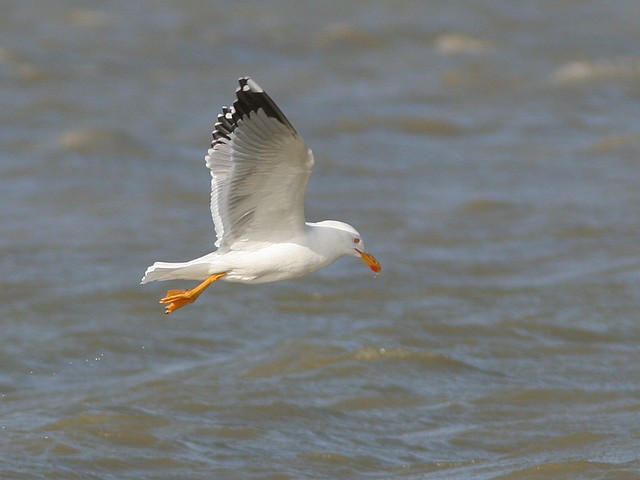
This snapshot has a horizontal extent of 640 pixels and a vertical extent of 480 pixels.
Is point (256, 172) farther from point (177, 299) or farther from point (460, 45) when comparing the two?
point (460, 45)

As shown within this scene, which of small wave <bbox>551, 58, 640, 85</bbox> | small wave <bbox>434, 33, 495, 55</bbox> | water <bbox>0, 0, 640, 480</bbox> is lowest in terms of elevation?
water <bbox>0, 0, 640, 480</bbox>

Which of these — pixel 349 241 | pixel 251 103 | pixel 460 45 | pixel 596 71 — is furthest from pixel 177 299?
pixel 460 45

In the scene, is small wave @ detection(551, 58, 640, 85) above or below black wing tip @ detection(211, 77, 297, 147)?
below

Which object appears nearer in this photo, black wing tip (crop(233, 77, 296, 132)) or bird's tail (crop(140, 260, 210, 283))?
black wing tip (crop(233, 77, 296, 132))

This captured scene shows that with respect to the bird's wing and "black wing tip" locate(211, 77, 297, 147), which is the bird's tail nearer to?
the bird's wing

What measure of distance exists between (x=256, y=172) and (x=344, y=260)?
6.29m

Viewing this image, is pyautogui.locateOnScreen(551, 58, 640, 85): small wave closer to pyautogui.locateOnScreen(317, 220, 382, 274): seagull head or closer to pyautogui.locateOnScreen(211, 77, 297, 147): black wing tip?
pyautogui.locateOnScreen(317, 220, 382, 274): seagull head

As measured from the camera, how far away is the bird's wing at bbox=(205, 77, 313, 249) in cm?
770

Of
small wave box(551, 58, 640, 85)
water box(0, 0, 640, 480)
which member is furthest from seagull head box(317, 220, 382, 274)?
small wave box(551, 58, 640, 85)

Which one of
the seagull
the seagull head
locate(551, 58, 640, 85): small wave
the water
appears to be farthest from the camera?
locate(551, 58, 640, 85): small wave

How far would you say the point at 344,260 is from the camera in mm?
14320

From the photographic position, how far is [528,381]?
1132 centimetres

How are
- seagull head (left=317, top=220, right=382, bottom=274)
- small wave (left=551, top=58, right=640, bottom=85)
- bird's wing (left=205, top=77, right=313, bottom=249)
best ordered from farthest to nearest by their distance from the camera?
small wave (left=551, top=58, right=640, bottom=85) < seagull head (left=317, top=220, right=382, bottom=274) < bird's wing (left=205, top=77, right=313, bottom=249)

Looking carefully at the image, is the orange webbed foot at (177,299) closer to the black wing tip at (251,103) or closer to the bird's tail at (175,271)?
the bird's tail at (175,271)
